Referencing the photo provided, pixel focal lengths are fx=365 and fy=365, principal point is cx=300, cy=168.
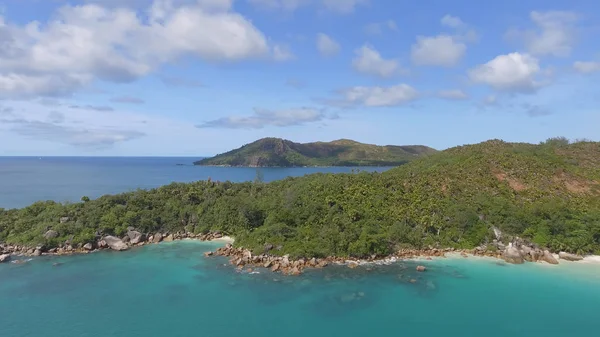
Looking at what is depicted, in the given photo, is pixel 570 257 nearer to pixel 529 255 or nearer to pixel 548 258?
pixel 548 258

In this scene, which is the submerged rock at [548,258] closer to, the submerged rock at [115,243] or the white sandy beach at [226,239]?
the white sandy beach at [226,239]

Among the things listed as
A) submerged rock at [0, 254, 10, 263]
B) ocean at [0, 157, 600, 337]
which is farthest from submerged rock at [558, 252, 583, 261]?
submerged rock at [0, 254, 10, 263]

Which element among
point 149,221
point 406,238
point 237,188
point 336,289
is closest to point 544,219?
point 406,238

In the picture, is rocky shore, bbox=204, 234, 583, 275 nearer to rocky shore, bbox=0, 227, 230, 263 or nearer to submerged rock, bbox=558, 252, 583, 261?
submerged rock, bbox=558, 252, 583, 261

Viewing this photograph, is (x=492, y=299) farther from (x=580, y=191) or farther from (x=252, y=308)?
(x=580, y=191)

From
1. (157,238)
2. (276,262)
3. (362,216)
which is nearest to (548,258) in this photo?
(362,216)
